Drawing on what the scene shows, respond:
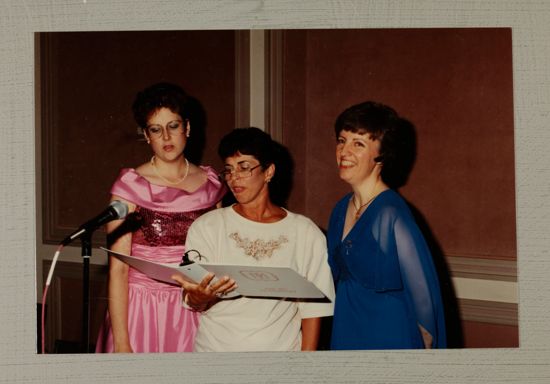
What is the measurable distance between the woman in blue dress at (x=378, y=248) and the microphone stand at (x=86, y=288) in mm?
679

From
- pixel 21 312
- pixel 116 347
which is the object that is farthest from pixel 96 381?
pixel 21 312

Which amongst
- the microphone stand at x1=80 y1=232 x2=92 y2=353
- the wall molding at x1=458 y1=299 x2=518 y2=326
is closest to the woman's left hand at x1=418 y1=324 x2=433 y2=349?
the wall molding at x1=458 y1=299 x2=518 y2=326

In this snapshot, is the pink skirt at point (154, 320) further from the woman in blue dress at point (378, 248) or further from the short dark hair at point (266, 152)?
the woman in blue dress at point (378, 248)

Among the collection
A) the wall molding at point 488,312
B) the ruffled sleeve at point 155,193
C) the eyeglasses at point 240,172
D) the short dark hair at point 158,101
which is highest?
the short dark hair at point 158,101

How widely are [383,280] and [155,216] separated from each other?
671mm

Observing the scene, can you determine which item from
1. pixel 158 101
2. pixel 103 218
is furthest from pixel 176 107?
pixel 103 218

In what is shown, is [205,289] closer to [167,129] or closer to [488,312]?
[167,129]

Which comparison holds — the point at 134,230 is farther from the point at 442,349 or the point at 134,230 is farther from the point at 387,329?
the point at 442,349

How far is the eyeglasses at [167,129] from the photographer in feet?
5.77

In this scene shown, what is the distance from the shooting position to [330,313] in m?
1.80

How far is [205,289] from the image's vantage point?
178cm

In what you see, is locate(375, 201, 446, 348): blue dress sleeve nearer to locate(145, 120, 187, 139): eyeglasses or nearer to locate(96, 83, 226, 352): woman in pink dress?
locate(96, 83, 226, 352): woman in pink dress

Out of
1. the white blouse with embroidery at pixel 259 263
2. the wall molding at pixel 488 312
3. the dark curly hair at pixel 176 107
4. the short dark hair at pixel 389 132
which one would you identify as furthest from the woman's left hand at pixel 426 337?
the dark curly hair at pixel 176 107

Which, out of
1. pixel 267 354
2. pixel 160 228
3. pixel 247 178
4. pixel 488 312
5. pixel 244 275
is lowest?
pixel 267 354
